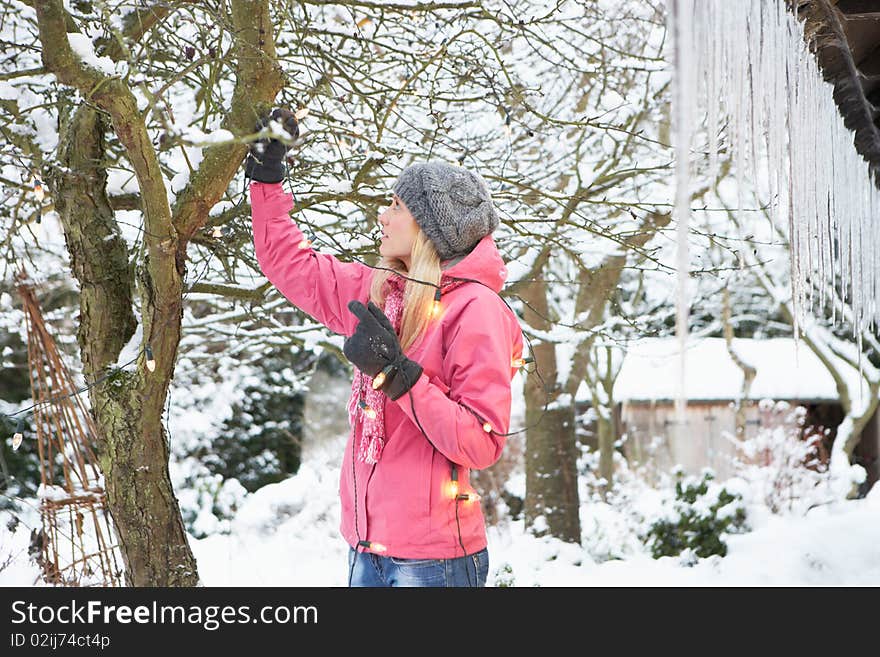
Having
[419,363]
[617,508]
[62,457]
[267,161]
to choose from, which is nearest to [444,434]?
[419,363]

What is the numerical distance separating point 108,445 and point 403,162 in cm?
152

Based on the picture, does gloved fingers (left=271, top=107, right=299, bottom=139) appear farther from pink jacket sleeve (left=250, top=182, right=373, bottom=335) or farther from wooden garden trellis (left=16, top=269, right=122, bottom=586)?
wooden garden trellis (left=16, top=269, right=122, bottom=586)

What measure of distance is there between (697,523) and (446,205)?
4.99 m

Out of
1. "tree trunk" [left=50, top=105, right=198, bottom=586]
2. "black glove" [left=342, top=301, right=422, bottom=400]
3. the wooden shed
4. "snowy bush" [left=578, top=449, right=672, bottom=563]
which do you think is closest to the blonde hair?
"black glove" [left=342, top=301, right=422, bottom=400]

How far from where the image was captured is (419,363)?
6.59 ft

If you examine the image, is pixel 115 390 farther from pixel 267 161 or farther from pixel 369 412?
pixel 369 412

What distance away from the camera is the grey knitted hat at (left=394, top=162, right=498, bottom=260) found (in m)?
2.08

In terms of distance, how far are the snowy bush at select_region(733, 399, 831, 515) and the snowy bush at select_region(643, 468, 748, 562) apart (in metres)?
0.28

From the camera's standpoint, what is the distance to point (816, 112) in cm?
195

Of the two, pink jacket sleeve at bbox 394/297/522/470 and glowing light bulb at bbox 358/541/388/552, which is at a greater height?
pink jacket sleeve at bbox 394/297/522/470

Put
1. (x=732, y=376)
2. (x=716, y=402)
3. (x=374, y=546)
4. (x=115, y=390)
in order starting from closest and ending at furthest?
(x=374, y=546), (x=115, y=390), (x=716, y=402), (x=732, y=376)

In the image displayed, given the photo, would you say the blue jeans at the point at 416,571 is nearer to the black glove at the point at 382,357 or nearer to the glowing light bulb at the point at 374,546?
the glowing light bulb at the point at 374,546

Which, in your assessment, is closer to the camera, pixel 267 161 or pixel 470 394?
pixel 470 394
